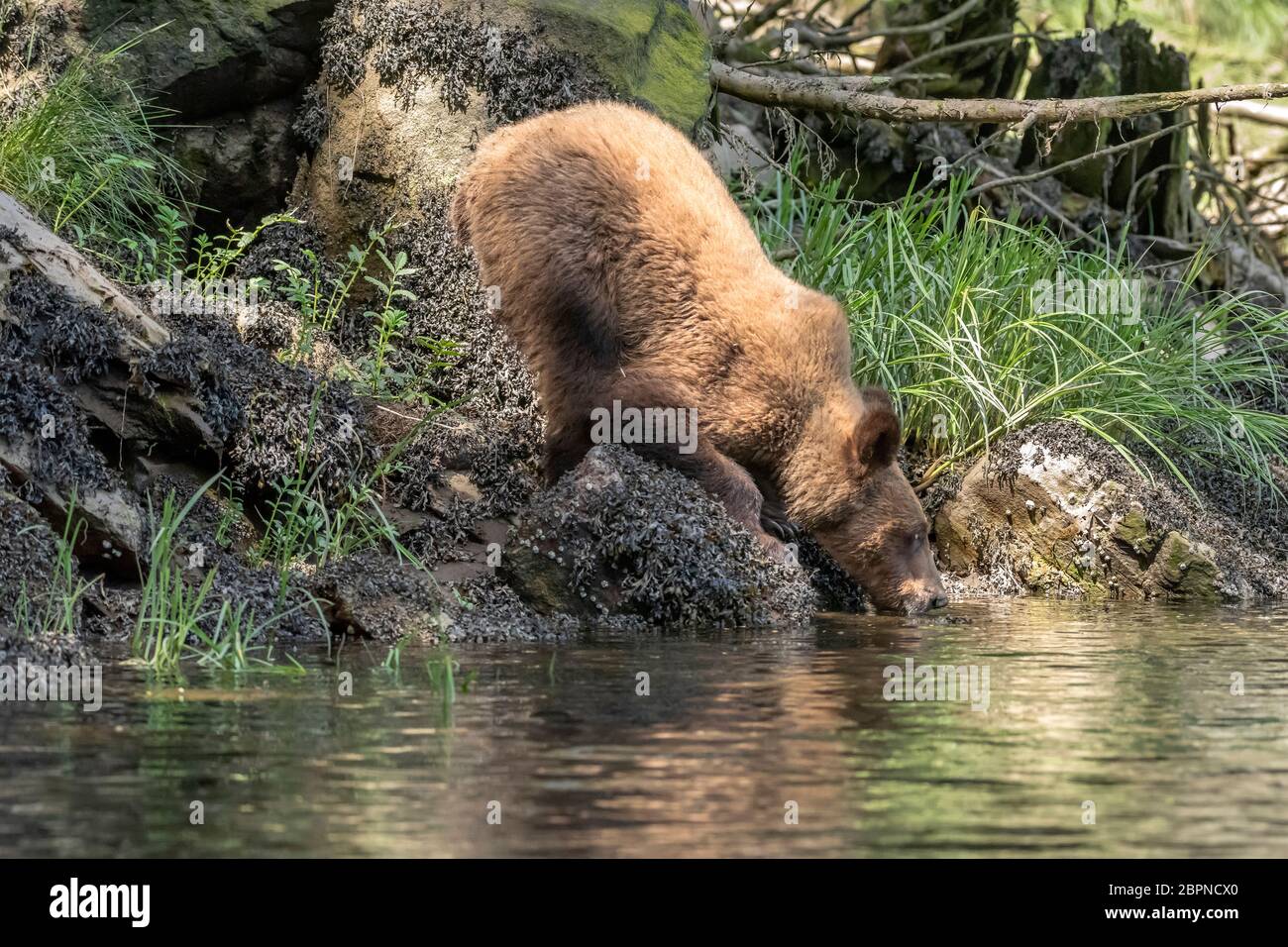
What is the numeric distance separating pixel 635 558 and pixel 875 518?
153cm

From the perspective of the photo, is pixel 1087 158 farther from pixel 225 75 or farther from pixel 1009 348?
pixel 225 75

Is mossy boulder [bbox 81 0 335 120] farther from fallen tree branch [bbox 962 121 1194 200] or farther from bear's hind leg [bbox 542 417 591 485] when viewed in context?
fallen tree branch [bbox 962 121 1194 200]

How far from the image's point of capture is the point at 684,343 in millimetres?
8859

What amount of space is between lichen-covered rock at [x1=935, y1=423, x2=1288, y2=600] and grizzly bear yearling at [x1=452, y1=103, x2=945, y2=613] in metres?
1.10

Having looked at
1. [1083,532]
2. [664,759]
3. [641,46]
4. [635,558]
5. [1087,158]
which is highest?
[641,46]

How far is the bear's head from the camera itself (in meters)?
8.94

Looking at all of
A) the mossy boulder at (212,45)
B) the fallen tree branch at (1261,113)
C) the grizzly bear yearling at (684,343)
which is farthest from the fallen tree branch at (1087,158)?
the fallen tree branch at (1261,113)

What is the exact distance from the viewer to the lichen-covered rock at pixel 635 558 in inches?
318

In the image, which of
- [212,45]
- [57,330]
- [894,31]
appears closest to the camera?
[57,330]

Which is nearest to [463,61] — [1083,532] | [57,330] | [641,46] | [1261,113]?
[641,46]

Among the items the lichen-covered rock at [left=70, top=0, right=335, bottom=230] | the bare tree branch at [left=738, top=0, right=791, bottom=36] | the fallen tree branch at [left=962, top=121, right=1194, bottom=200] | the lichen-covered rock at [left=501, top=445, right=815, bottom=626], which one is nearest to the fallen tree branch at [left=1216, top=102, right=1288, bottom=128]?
the bare tree branch at [left=738, top=0, right=791, bottom=36]
